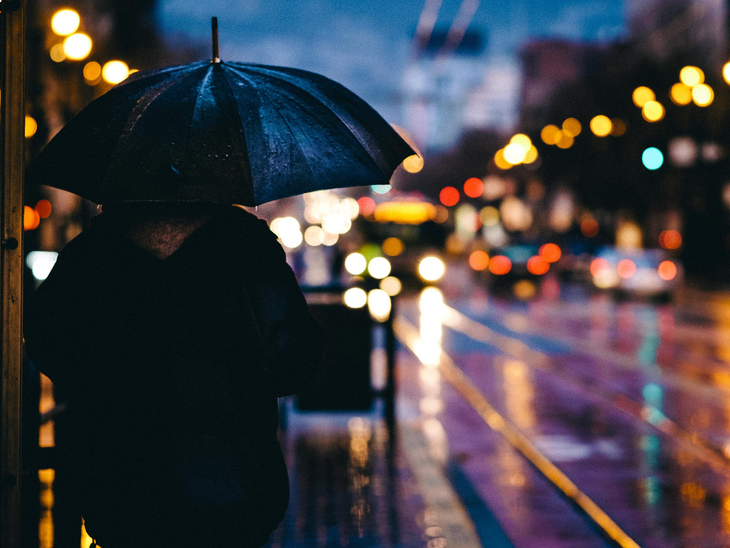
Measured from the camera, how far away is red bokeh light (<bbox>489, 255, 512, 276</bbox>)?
28.6 metres

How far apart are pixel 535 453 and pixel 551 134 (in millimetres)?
41315

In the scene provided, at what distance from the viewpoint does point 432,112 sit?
6752 inches

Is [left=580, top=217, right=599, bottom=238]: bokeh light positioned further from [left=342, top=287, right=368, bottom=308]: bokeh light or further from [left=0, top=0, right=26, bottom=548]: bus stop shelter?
[left=0, top=0, right=26, bottom=548]: bus stop shelter

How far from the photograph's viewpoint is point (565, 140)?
46250 millimetres

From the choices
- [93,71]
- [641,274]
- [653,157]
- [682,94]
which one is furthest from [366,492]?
[641,274]

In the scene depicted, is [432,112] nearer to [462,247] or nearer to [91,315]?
[462,247]

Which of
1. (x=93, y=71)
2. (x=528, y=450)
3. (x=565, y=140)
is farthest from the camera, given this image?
(x=565, y=140)

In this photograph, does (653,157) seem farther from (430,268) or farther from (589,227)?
(589,227)

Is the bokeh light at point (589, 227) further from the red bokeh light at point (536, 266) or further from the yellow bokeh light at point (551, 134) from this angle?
the red bokeh light at point (536, 266)

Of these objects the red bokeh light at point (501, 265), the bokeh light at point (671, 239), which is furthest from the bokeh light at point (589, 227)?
the red bokeh light at point (501, 265)

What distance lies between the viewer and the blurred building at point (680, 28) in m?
43.8

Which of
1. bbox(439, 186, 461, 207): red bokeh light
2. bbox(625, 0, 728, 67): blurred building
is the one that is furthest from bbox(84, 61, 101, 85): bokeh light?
bbox(439, 186, 461, 207): red bokeh light

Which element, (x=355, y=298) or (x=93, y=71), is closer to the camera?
(x=355, y=298)

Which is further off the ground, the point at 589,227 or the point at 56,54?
the point at 56,54
